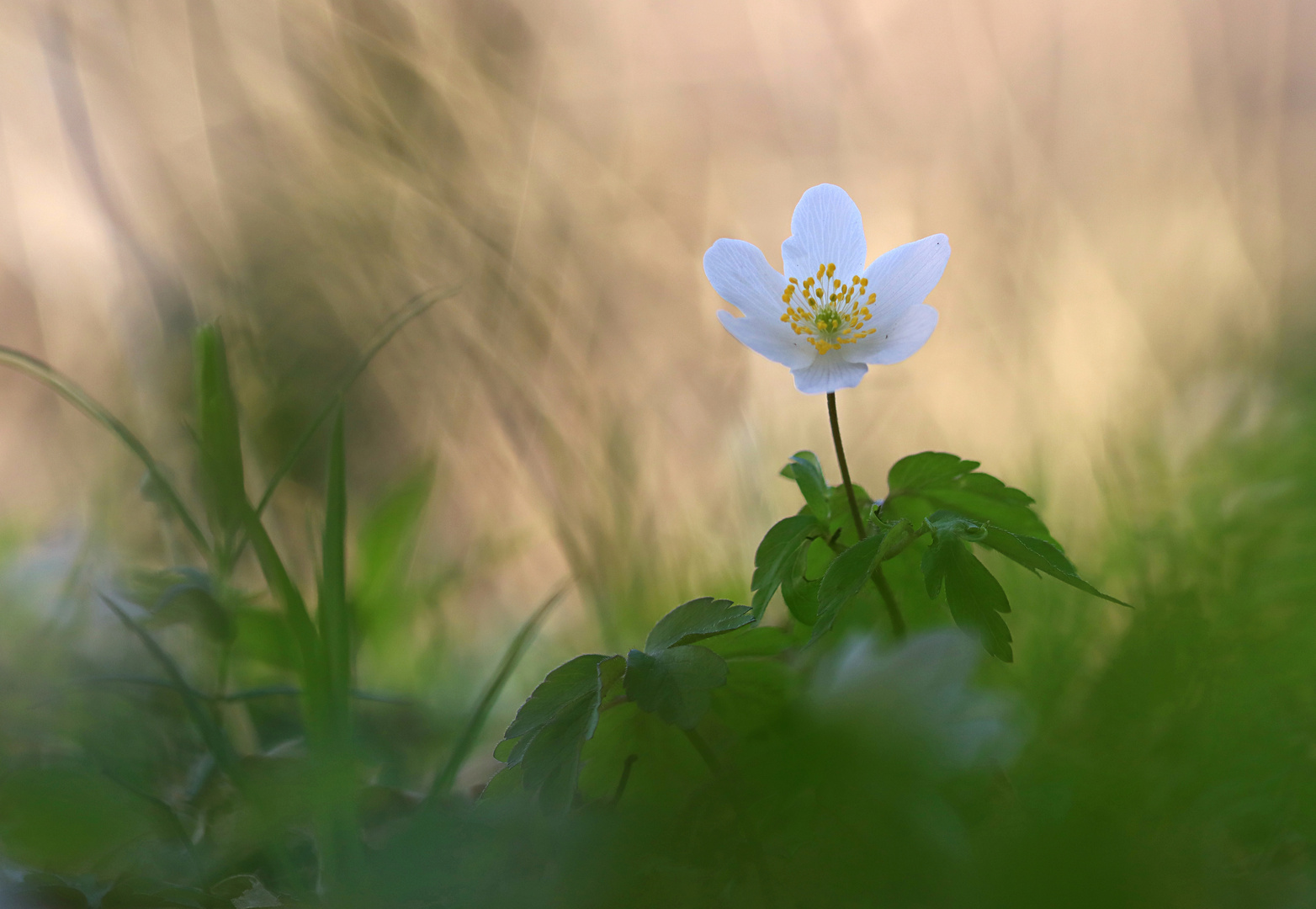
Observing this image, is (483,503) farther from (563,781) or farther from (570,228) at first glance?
(563,781)

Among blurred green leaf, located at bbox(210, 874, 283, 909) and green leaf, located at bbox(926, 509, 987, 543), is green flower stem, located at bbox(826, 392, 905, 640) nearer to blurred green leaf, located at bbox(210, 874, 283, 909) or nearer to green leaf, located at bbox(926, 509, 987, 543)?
green leaf, located at bbox(926, 509, 987, 543)

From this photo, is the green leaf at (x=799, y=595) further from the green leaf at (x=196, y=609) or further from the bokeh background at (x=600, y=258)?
the green leaf at (x=196, y=609)

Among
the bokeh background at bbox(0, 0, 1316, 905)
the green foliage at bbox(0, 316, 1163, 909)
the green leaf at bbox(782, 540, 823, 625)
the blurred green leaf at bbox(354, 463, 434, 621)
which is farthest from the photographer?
the bokeh background at bbox(0, 0, 1316, 905)

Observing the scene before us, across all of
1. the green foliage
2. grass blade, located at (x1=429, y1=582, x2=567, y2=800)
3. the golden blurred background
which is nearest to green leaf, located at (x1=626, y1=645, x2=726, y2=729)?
the green foliage

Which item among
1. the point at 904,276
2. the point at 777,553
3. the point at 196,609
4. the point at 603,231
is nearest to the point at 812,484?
the point at 777,553

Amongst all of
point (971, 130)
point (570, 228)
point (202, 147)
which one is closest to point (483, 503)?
point (570, 228)

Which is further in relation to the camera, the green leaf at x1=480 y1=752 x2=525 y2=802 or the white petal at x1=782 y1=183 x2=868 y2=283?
the white petal at x1=782 y1=183 x2=868 y2=283

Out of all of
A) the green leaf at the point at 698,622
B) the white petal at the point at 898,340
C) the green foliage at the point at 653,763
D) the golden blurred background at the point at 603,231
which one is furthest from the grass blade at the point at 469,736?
the golden blurred background at the point at 603,231
